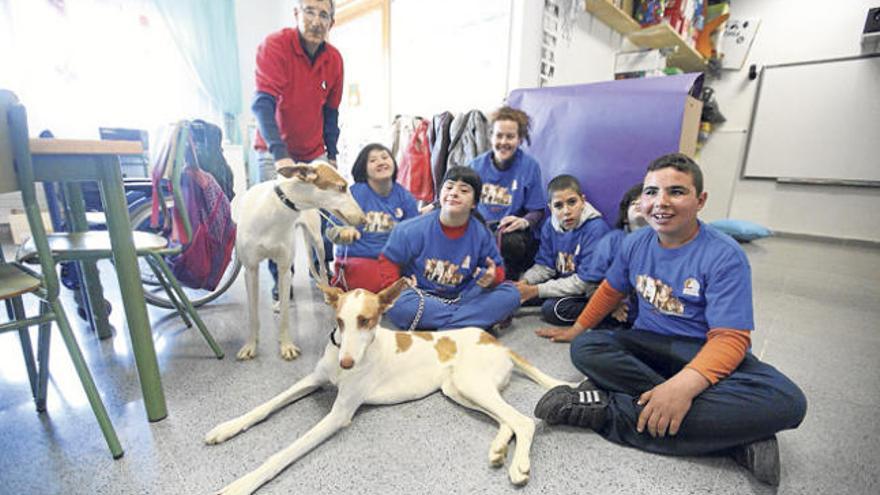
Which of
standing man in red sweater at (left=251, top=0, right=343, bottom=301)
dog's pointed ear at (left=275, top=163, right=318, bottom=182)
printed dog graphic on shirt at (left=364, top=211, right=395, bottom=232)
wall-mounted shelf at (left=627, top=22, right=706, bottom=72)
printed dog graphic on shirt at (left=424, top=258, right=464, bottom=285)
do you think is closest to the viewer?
dog's pointed ear at (left=275, top=163, right=318, bottom=182)

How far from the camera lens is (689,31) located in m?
3.62

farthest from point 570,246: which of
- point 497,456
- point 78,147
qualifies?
point 78,147

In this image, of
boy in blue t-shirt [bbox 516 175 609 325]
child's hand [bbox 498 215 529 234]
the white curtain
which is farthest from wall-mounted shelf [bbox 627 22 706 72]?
the white curtain

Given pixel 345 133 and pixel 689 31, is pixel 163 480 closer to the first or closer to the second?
pixel 345 133

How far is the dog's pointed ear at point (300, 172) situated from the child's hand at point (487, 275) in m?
0.74

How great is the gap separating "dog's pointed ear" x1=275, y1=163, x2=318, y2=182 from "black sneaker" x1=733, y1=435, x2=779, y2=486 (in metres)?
1.37

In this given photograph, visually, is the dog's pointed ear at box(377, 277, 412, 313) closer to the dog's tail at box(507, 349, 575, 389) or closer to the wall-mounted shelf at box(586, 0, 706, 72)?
the dog's tail at box(507, 349, 575, 389)

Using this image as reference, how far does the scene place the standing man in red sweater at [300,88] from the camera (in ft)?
5.53

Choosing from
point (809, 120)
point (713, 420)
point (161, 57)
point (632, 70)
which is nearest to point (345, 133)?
point (161, 57)

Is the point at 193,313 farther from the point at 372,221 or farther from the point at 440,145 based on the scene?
the point at 440,145

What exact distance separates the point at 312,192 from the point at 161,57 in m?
3.72

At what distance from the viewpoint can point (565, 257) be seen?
1845 mm

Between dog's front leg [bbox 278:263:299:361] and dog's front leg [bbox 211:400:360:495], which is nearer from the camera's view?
dog's front leg [bbox 211:400:360:495]

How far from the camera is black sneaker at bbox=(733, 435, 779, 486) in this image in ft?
2.81
